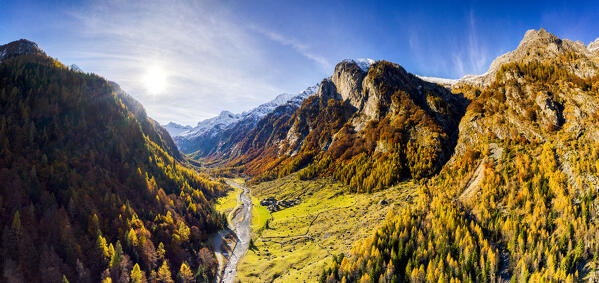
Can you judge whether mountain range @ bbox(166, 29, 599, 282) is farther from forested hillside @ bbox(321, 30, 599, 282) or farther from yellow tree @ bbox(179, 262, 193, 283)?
yellow tree @ bbox(179, 262, 193, 283)

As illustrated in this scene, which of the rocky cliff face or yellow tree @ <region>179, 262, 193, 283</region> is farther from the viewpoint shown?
the rocky cliff face

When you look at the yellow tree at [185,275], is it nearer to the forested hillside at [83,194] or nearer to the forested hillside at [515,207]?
the forested hillside at [83,194]

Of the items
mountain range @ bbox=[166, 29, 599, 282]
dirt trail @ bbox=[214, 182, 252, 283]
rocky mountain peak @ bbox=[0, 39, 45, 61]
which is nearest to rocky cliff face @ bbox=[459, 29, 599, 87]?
mountain range @ bbox=[166, 29, 599, 282]

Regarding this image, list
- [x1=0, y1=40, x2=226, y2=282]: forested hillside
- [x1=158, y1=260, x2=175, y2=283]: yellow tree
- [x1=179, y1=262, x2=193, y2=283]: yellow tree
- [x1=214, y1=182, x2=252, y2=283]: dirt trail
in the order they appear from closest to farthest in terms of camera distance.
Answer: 1. [x1=0, y1=40, x2=226, y2=282]: forested hillside
2. [x1=158, y1=260, x2=175, y2=283]: yellow tree
3. [x1=179, y1=262, x2=193, y2=283]: yellow tree
4. [x1=214, y1=182, x2=252, y2=283]: dirt trail

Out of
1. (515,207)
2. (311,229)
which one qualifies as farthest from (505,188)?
(311,229)

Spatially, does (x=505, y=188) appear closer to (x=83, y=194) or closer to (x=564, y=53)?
(x=564, y=53)

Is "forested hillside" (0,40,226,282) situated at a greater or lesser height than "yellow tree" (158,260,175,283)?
greater

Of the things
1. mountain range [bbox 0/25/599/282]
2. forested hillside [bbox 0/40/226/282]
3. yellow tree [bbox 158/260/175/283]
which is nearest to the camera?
mountain range [bbox 0/25/599/282]

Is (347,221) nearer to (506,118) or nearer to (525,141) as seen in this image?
Result: (525,141)

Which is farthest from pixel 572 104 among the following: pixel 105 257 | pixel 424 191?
pixel 105 257
